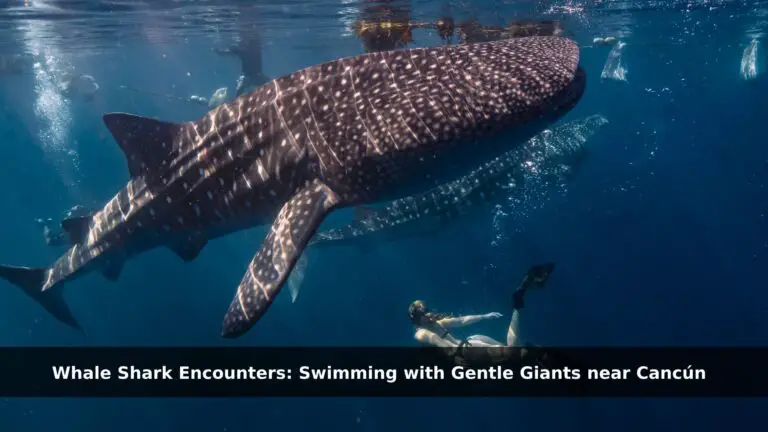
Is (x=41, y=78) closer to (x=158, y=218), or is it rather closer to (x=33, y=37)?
(x=33, y=37)

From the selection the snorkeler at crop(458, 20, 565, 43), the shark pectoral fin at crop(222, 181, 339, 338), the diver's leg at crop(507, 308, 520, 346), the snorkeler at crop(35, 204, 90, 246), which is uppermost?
the snorkeler at crop(458, 20, 565, 43)

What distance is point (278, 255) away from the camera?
4.82m

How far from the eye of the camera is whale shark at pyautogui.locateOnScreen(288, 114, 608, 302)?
515 inches

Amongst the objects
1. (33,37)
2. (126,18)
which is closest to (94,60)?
(33,37)

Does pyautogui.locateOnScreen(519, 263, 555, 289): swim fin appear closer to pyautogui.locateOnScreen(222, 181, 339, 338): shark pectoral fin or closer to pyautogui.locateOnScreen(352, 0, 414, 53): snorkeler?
pyautogui.locateOnScreen(222, 181, 339, 338): shark pectoral fin

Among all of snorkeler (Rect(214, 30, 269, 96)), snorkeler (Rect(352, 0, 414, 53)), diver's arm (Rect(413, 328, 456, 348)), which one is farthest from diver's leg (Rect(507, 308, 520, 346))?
snorkeler (Rect(214, 30, 269, 96))

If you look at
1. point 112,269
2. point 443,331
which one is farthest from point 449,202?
point 112,269

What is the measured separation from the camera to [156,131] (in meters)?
6.02

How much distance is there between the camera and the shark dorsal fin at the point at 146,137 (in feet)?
19.6

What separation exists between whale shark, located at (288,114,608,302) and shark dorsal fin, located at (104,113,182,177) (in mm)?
6687

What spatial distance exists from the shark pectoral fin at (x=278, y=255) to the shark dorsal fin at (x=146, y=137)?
1.91 metres

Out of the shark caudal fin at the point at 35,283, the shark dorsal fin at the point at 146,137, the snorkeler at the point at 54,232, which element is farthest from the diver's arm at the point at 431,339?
the snorkeler at the point at 54,232

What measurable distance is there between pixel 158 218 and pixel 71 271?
2.53m

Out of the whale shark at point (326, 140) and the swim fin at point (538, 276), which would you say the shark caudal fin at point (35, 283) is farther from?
the swim fin at point (538, 276)
